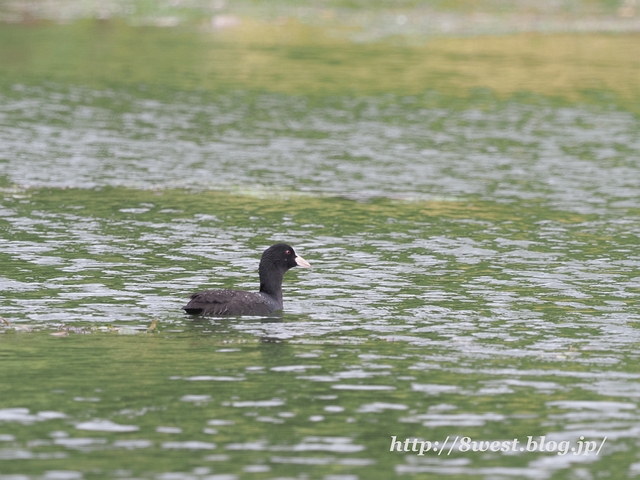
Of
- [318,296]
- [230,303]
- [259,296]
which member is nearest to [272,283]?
[259,296]

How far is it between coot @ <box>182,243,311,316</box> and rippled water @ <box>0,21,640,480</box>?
0.84ft

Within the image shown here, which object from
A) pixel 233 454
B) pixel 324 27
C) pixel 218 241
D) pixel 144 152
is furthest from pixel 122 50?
pixel 233 454

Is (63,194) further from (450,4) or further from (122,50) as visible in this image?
(450,4)

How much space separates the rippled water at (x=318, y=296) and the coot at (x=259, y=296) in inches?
10.0

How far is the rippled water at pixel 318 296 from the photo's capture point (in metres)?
14.6

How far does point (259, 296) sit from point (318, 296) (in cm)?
183

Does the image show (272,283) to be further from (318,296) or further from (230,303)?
(318,296)

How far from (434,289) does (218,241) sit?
6.14m

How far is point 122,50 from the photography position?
208 ft

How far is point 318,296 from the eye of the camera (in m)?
22.8

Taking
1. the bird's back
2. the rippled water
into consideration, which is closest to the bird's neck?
the bird's back

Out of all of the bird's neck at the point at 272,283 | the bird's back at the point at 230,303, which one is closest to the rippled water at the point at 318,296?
the bird's back at the point at 230,303

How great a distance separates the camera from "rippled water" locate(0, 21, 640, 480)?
48.0ft

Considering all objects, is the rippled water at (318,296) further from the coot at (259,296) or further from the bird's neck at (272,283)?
the bird's neck at (272,283)
